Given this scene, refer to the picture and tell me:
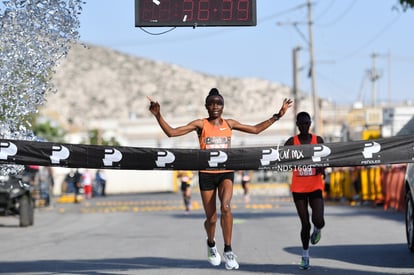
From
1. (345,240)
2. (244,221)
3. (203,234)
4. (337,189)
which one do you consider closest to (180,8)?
(345,240)

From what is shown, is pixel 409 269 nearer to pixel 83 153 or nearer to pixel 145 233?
pixel 83 153

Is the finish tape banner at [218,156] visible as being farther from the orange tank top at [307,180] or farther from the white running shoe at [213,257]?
the white running shoe at [213,257]

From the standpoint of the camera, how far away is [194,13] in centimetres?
1247

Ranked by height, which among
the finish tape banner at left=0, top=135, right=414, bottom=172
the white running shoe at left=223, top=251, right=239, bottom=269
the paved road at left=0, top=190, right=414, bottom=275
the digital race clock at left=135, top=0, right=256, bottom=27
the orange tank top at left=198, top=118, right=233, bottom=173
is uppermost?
the digital race clock at left=135, top=0, right=256, bottom=27

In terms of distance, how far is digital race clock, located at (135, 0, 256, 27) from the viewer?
12398 mm

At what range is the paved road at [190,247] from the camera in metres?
13.1

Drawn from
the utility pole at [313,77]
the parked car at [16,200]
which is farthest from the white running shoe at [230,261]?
the utility pole at [313,77]

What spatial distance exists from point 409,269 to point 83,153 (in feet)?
13.5

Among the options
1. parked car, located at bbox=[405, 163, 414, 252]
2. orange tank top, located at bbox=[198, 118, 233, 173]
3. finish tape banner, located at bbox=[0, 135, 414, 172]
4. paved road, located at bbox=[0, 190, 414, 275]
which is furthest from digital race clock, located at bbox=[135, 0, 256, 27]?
parked car, located at bbox=[405, 163, 414, 252]

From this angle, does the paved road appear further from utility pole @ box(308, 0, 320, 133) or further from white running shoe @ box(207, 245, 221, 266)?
utility pole @ box(308, 0, 320, 133)

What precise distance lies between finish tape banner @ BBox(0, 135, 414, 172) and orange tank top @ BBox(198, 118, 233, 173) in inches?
14.8

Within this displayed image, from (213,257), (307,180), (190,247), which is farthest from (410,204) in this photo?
(190,247)

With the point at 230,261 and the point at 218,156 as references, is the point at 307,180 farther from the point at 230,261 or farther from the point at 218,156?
the point at 218,156

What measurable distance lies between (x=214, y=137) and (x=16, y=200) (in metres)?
14.4
